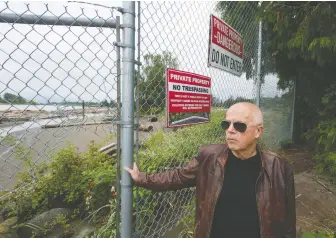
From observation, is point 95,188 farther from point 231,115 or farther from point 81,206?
point 231,115

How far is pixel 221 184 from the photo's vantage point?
1.70 meters

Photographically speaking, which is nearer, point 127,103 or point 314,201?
point 127,103

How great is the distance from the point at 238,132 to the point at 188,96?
2.03 feet

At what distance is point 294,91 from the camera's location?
7.75m

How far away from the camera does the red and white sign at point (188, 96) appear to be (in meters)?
1.88

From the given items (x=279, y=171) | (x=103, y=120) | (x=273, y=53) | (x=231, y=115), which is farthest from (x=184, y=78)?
(x=273, y=53)

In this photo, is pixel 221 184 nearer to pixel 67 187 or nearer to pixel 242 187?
pixel 242 187

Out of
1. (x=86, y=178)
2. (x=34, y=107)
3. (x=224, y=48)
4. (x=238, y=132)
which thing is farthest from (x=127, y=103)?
(x=86, y=178)

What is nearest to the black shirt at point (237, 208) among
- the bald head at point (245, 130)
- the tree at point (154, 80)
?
the bald head at point (245, 130)

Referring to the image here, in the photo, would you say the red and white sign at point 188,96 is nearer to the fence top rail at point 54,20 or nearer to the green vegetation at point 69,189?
the fence top rail at point 54,20

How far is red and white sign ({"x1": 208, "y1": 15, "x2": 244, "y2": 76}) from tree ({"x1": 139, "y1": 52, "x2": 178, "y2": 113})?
720 mm

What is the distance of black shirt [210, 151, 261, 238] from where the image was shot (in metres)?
1.67

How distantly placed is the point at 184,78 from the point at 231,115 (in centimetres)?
55

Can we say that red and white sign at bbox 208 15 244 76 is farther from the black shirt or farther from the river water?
the river water
